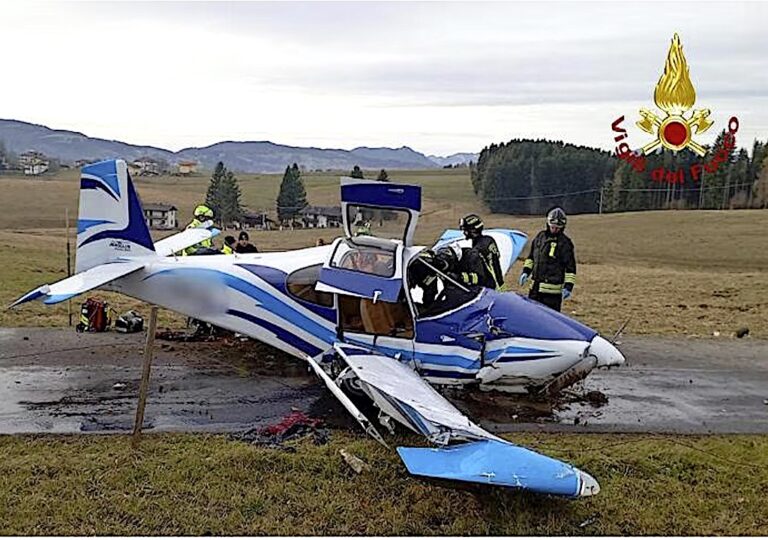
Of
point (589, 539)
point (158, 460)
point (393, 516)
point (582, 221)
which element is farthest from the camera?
point (582, 221)

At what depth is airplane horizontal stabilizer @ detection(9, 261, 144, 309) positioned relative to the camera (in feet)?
27.6

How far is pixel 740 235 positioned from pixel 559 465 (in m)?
40.2

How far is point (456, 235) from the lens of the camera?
13.3m

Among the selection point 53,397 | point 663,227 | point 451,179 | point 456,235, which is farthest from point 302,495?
point 451,179

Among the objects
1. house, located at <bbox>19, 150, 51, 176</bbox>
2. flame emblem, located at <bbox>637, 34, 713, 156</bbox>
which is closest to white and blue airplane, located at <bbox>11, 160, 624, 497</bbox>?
flame emblem, located at <bbox>637, 34, 713, 156</bbox>

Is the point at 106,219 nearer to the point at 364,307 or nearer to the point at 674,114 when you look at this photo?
the point at 364,307

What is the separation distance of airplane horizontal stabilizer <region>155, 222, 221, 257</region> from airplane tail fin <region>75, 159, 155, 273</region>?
0.85m

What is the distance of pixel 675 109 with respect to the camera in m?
19.4

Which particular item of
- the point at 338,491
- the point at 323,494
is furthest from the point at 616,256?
the point at 323,494

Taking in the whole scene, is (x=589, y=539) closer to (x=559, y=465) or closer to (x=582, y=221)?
(x=559, y=465)

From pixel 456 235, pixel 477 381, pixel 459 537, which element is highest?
pixel 456 235

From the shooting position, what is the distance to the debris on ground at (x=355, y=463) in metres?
6.65

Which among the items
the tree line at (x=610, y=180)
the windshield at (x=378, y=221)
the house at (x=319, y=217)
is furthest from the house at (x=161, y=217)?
the windshield at (x=378, y=221)

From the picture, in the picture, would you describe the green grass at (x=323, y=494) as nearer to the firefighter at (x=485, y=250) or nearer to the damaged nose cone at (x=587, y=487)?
the damaged nose cone at (x=587, y=487)
